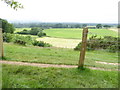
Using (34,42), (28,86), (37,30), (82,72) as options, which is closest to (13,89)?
(28,86)

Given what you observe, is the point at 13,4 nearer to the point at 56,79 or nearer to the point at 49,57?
the point at 56,79

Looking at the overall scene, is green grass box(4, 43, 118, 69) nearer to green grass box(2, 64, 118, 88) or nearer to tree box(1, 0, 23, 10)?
green grass box(2, 64, 118, 88)

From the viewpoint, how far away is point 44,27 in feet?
44.9

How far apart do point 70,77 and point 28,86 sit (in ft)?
4.06

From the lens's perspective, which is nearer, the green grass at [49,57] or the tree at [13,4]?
the tree at [13,4]

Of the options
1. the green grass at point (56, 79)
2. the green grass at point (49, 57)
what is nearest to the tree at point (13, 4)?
the green grass at point (56, 79)

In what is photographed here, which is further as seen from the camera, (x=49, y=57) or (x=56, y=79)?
(x=49, y=57)

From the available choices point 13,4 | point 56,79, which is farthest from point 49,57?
point 13,4

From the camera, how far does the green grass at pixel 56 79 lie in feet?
9.52

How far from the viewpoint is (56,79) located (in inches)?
128

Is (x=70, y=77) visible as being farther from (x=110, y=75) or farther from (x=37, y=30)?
(x=37, y=30)

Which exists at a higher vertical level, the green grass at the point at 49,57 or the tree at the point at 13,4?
the tree at the point at 13,4

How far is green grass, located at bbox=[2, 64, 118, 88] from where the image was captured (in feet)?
9.52

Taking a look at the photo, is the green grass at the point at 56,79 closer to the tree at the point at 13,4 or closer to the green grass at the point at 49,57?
the green grass at the point at 49,57
